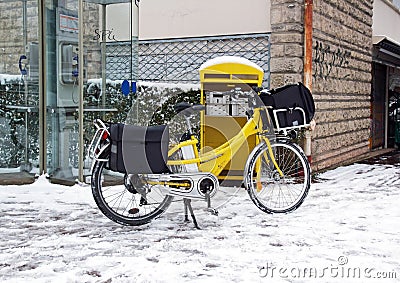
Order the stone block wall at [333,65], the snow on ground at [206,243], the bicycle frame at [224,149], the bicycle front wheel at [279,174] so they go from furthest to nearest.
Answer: the stone block wall at [333,65]
the bicycle front wheel at [279,174]
the bicycle frame at [224,149]
the snow on ground at [206,243]

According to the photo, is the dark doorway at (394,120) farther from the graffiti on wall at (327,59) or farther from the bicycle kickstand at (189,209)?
the bicycle kickstand at (189,209)

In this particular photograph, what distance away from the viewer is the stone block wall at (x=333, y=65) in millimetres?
7855

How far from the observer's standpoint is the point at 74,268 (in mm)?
3885

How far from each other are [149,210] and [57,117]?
8.49ft

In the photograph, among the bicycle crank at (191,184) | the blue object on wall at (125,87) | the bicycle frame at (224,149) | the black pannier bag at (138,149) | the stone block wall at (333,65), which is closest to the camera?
the black pannier bag at (138,149)

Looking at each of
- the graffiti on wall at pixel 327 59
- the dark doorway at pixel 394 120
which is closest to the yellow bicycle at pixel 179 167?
the graffiti on wall at pixel 327 59

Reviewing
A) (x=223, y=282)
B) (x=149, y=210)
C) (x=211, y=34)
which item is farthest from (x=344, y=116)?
(x=223, y=282)

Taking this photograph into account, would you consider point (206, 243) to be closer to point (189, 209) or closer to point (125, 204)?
point (189, 209)

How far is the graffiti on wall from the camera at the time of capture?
28.2 ft

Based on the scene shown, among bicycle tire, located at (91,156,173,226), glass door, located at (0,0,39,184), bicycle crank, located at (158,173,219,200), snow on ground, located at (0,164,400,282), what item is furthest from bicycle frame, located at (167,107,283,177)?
glass door, located at (0,0,39,184)

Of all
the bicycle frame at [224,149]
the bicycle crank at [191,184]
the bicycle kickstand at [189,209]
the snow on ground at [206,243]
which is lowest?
the snow on ground at [206,243]

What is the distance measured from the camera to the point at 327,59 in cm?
914

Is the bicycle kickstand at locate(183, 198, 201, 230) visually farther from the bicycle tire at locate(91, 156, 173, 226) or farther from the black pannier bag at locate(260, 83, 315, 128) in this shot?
the black pannier bag at locate(260, 83, 315, 128)

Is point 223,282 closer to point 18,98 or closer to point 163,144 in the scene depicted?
point 163,144
